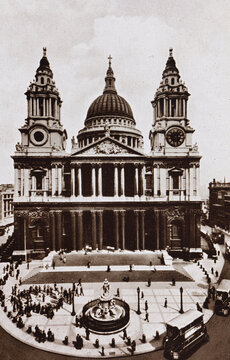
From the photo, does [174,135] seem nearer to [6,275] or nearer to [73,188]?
[73,188]

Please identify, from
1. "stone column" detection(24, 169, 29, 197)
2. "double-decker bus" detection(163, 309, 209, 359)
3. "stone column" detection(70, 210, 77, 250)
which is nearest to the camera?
"double-decker bus" detection(163, 309, 209, 359)

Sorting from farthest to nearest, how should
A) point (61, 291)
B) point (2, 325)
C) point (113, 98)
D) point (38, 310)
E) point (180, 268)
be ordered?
point (113, 98), point (180, 268), point (61, 291), point (38, 310), point (2, 325)

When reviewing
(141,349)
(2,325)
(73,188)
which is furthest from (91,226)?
(141,349)

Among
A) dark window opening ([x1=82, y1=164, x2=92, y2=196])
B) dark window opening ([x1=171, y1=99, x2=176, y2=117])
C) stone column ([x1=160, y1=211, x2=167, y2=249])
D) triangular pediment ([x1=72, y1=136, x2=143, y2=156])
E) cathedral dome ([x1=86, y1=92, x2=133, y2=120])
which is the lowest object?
stone column ([x1=160, y1=211, x2=167, y2=249])

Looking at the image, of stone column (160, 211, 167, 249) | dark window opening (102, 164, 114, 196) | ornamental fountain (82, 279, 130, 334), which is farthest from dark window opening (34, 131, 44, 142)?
ornamental fountain (82, 279, 130, 334)

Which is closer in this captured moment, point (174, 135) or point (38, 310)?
point (38, 310)

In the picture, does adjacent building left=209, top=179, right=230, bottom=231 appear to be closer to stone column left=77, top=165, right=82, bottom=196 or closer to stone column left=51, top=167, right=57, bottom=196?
stone column left=77, top=165, right=82, bottom=196

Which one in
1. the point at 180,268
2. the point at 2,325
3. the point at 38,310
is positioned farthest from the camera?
the point at 180,268
